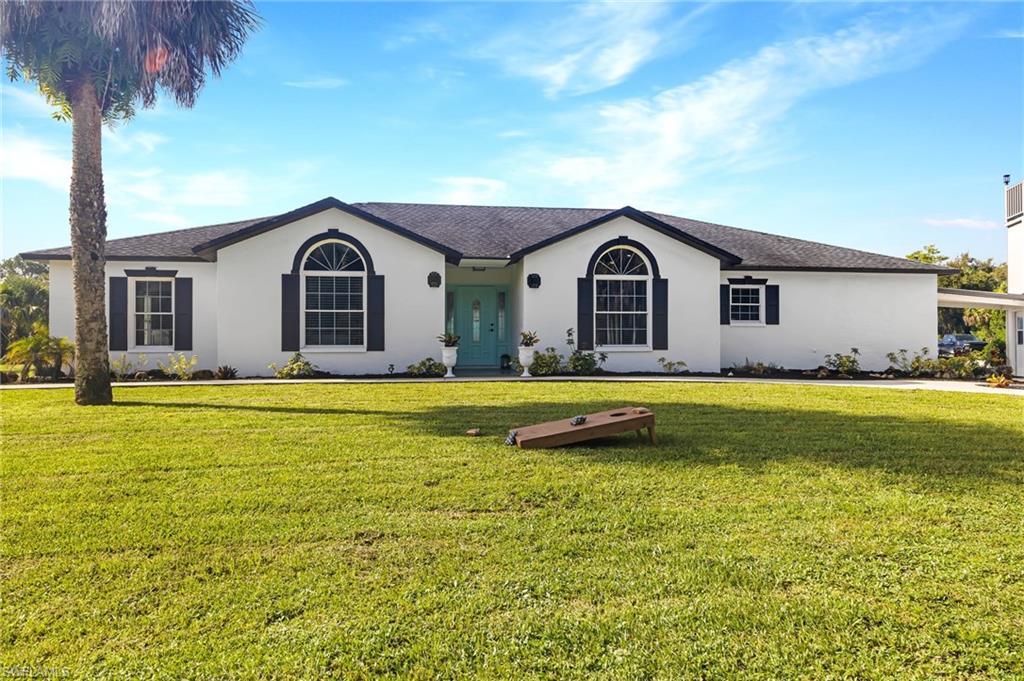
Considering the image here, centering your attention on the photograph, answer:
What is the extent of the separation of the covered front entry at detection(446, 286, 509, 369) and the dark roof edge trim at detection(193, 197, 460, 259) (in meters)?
3.38

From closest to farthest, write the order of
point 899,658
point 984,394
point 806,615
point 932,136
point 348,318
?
1. point 899,658
2. point 806,615
3. point 984,394
4. point 932,136
5. point 348,318

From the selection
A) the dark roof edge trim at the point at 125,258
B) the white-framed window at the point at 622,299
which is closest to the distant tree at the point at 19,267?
the dark roof edge trim at the point at 125,258

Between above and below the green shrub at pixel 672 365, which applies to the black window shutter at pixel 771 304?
above

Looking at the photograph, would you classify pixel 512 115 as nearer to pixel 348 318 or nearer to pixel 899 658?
pixel 348 318

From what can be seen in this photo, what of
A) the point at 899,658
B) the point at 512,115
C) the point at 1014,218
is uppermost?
the point at 512,115

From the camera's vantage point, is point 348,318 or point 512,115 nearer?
point 512,115

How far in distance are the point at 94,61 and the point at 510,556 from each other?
12268 mm

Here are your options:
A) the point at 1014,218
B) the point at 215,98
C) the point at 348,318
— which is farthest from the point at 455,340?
the point at 1014,218

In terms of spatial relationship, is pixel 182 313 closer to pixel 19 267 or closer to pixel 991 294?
pixel 991 294

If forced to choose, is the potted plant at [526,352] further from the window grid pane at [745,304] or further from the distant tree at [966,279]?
the distant tree at [966,279]

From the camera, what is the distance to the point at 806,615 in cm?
283

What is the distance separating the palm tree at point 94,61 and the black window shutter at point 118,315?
543cm

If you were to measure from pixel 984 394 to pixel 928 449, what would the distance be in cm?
758

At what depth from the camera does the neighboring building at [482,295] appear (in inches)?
592
